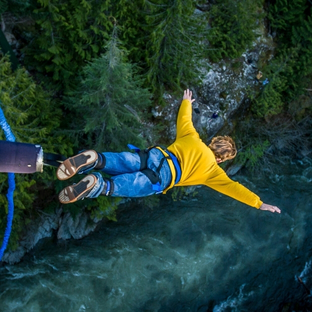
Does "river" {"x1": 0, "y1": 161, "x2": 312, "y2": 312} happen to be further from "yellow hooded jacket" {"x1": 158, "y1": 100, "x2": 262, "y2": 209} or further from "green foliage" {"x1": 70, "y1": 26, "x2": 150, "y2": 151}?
"yellow hooded jacket" {"x1": 158, "y1": 100, "x2": 262, "y2": 209}

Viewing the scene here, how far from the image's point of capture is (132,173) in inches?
154

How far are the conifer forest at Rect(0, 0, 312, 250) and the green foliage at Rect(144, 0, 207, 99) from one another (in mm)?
27

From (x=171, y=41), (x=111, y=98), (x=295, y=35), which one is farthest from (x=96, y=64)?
(x=295, y=35)

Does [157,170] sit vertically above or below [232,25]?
below

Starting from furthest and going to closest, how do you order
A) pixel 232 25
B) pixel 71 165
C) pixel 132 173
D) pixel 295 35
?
1. pixel 295 35
2. pixel 232 25
3. pixel 132 173
4. pixel 71 165

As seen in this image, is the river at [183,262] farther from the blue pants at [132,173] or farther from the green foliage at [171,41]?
the blue pants at [132,173]

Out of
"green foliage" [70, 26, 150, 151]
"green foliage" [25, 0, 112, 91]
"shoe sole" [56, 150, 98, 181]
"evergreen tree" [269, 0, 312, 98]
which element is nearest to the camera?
"shoe sole" [56, 150, 98, 181]

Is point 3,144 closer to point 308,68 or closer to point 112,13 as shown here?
point 112,13

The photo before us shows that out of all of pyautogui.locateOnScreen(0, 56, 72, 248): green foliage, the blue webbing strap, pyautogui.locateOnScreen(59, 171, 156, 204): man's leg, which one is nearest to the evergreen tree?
the blue webbing strap

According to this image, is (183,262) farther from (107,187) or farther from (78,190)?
(78,190)

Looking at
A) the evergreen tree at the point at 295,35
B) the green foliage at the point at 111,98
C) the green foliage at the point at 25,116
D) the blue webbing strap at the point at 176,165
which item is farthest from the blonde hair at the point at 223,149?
the evergreen tree at the point at 295,35

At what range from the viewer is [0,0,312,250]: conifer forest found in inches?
209

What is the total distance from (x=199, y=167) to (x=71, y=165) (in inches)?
76.3

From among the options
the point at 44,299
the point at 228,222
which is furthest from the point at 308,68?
the point at 44,299
